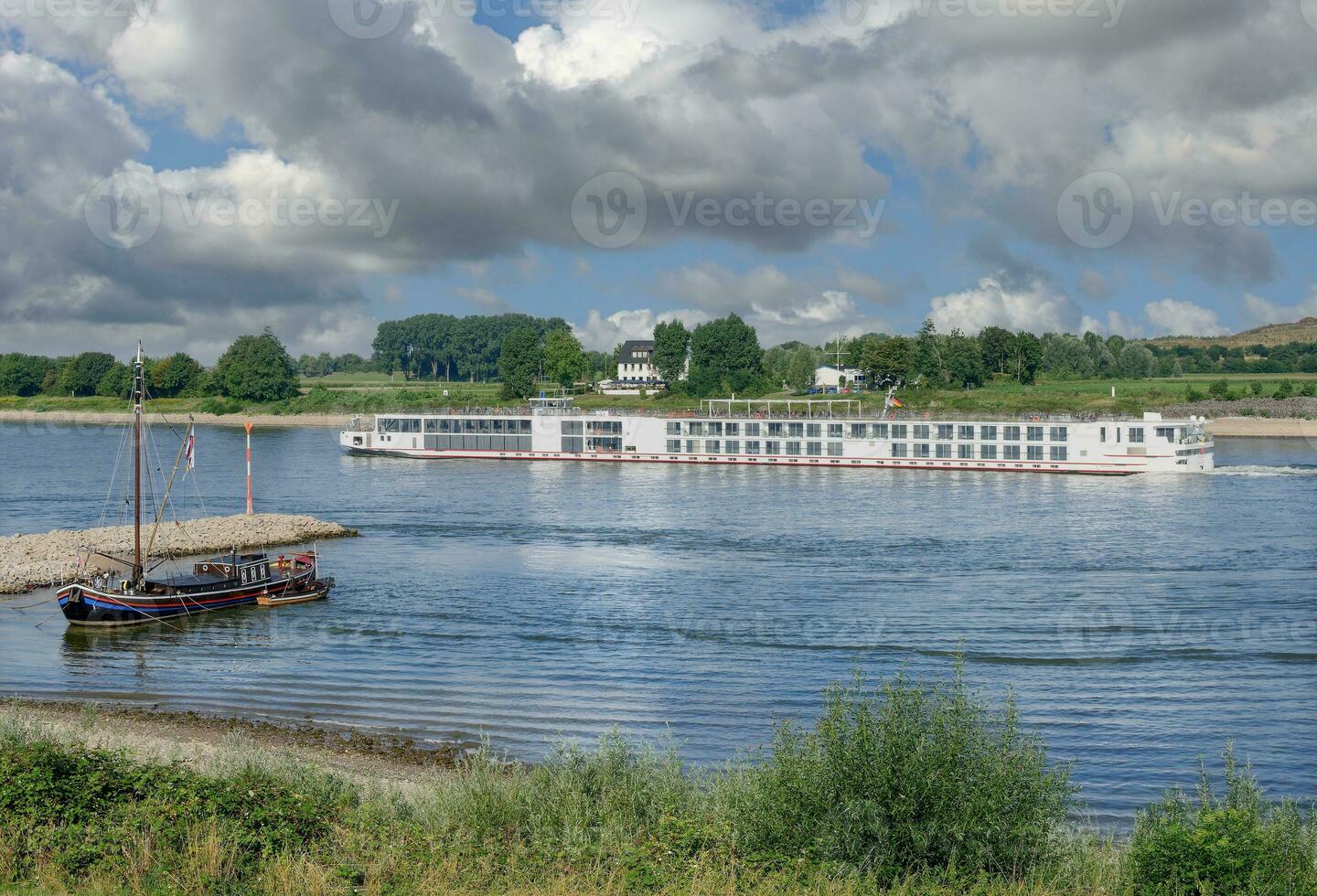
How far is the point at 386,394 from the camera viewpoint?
193125 mm

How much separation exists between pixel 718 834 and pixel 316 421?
17270cm

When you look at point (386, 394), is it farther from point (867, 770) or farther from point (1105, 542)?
point (867, 770)

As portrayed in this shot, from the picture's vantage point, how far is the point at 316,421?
6993 inches

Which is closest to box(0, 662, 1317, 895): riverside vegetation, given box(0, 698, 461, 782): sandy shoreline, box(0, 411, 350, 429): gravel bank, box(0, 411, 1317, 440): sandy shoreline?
box(0, 698, 461, 782): sandy shoreline

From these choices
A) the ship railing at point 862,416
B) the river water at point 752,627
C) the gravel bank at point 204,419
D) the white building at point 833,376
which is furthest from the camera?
the white building at point 833,376

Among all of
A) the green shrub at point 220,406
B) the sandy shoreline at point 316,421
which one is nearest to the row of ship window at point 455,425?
the sandy shoreline at point 316,421

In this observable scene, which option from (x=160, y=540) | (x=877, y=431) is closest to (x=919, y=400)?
(x=877, y=431)

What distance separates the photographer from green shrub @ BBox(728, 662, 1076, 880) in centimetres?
1355

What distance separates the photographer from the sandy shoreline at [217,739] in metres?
21.2

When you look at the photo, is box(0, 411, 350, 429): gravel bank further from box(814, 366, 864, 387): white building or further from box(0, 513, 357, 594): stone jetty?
box(0, 513, 357, 594): stone jetty

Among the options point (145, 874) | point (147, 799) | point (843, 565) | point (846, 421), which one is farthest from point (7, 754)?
point (846, 421)

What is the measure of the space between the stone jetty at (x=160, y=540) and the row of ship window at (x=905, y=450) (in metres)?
48.2

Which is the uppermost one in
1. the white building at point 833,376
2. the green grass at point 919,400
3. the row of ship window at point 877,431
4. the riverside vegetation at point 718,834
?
the white building at point 833,376

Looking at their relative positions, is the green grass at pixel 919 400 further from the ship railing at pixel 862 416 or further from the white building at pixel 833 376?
the white building at pixel 833 376
